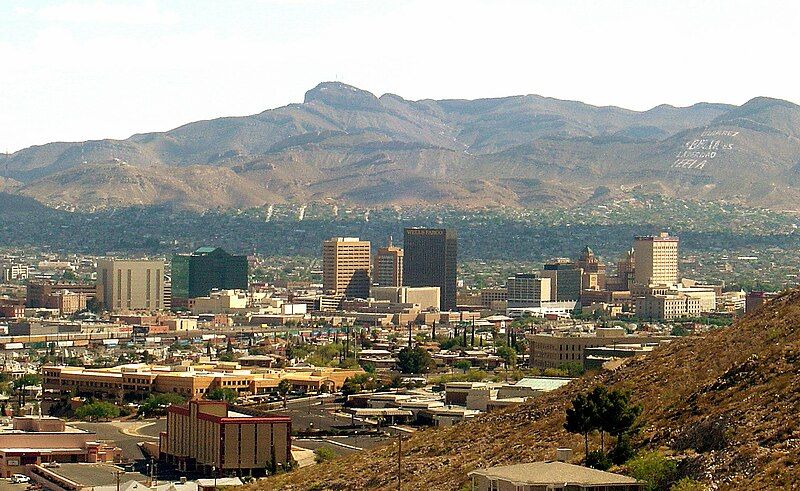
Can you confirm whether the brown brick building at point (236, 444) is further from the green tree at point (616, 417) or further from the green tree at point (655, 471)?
the green tree at point (655, 471)

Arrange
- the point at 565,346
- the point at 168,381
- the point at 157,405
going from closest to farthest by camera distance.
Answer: the point at 157,405 → the point at 168,381 → the point at 565,346

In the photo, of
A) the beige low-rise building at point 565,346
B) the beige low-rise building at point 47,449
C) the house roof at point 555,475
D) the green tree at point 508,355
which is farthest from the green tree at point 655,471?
the green tree at point 508,355

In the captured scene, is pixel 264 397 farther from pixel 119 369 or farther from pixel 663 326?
pixel 663 326

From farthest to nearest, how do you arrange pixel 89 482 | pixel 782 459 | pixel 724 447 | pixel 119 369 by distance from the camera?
1. pixel 119 369
2. pixel 89 482
3. pixel 724 447
4. pixel 782 459

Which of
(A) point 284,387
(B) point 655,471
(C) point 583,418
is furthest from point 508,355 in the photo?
(B) point 655,471

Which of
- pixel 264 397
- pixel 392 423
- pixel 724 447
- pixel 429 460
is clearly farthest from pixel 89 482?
pixel 264 397

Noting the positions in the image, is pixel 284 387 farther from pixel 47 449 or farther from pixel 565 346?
pixel 47 449
